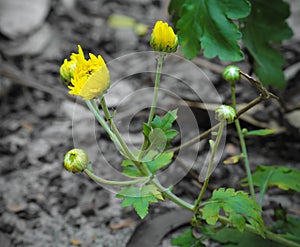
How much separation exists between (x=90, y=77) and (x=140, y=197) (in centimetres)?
28

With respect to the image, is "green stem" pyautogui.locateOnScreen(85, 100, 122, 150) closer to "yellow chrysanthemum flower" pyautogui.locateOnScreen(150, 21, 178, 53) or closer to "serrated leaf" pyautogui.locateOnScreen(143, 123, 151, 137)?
"serrated leaf" pyautogui.locateOnScreen(143, 123, 151, 137)

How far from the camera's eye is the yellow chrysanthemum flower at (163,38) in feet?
3.12

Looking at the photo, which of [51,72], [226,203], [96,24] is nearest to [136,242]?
[226,203]

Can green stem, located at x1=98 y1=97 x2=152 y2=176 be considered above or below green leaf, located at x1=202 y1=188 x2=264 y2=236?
above

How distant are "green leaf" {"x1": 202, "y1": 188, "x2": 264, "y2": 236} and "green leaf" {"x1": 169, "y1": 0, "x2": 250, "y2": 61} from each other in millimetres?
330

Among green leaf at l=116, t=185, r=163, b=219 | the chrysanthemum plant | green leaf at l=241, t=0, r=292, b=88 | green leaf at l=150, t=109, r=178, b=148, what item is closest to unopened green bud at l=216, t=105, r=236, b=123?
the chrysanthemum plant

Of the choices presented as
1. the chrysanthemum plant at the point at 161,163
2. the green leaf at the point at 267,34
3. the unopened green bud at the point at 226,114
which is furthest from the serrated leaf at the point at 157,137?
the green leaf at the point at 267,34

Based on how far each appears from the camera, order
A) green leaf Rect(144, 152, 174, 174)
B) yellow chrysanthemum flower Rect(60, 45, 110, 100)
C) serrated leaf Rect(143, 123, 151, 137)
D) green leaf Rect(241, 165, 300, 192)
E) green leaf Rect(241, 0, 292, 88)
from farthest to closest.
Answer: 1. green leaf Rect(241, 0, 292, 88)
2. green leaf Rect(241, 165, 300, 192)
3. green leaf Rect(144, 152, 174, 174)
4. serrated leaf Rect(143, 123, 151, 137)
5. yellow chrysanthemum flower Rect(60, 45, 110, 100)

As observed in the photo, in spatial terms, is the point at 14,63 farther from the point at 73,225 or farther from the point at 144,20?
the point at 73,225

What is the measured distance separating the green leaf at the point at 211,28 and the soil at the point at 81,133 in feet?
0.90

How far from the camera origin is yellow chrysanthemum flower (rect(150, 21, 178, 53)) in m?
0.95

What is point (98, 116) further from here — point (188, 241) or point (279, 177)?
point (279, 177)

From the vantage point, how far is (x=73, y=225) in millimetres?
1610

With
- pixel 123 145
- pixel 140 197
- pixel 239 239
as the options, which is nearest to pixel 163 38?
pixel 123 145
